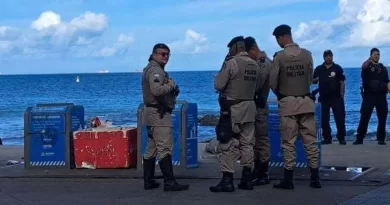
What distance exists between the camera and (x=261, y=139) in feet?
32.4

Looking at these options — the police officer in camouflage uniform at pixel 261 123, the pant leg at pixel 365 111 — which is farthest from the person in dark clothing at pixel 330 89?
the police officer in camouflage uniform at pixel 261 123

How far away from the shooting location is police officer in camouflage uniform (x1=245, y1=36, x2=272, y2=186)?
977 cm

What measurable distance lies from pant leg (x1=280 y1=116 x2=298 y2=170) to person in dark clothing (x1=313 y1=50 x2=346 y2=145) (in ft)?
15.5

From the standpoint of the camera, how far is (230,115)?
30.3ft

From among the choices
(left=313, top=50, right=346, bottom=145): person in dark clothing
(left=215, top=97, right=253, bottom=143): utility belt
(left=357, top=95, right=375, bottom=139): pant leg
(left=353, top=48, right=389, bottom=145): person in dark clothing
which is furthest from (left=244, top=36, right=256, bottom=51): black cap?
(left=357, top=95, right=375, bottom=139): pant leg

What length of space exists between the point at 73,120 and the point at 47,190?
203cm

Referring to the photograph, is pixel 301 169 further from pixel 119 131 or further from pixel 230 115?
pixel 119 131

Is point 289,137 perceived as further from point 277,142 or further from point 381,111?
point 381,111

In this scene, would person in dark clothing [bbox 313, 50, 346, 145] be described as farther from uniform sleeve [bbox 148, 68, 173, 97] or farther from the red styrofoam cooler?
uniform sleeve [bbox 148, 68, 173, 97]

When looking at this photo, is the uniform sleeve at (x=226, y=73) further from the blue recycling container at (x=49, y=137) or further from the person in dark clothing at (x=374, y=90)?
the person in dark clothing at (x=374, y=90)

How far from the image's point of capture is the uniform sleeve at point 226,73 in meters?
9.20

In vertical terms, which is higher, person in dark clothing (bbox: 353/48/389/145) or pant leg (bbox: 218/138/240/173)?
person in dark clothing (bbox: 353/48/389/145)

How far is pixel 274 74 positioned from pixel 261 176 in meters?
1.39

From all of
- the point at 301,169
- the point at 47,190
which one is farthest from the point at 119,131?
the point at 301,169
